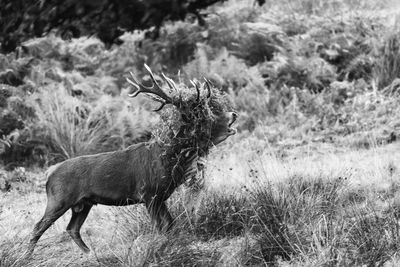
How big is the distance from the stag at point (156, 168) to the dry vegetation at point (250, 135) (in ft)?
0.97

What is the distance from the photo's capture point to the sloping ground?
562 cm

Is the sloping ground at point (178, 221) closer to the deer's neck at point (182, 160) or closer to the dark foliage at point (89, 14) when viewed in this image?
the deer's neck at point (182, 160)

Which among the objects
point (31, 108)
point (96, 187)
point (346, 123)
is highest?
point (96, 187)

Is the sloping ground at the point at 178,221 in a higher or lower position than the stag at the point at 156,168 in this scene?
lower

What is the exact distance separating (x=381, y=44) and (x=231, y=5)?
13.7 ft

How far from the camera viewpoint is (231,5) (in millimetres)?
15734

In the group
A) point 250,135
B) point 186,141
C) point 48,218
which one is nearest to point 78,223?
point 48,218

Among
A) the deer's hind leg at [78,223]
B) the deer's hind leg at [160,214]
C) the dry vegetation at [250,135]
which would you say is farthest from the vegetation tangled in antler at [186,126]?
the deer's hind leg at [78,223]

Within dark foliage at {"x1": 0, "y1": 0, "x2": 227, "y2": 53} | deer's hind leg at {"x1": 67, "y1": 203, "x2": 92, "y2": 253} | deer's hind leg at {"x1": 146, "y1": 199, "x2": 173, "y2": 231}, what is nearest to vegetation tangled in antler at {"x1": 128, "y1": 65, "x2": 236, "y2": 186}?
deer's hind leg at {"x1": 146, "y1": 199, "x2": 173, "y2": 231}

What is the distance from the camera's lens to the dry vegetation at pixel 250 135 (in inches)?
229

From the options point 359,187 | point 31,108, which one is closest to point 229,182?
point 359,187

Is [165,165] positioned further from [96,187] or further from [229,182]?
[229,182]

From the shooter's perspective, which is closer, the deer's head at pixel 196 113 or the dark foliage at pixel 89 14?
the dark foliage at pixel 89 14

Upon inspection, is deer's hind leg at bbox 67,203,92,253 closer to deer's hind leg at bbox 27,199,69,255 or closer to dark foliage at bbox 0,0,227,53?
deer's hind leg at bbox 27,199,69,255
